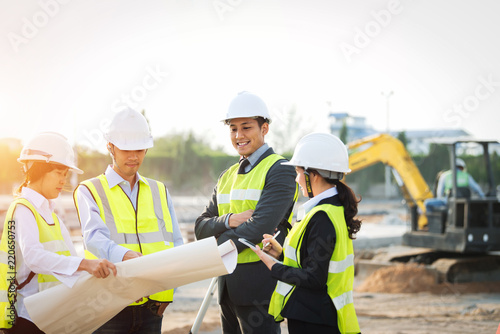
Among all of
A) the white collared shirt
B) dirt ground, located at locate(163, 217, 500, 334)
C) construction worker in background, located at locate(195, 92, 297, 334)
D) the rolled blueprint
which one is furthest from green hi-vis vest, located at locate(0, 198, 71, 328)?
dirt ground, located at locate(163, 217, 500, 334)

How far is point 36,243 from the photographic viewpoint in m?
2.96

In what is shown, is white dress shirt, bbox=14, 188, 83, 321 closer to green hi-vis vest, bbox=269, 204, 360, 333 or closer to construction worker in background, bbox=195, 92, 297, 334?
construction worker in background, bbox=195, 92, 297, 334

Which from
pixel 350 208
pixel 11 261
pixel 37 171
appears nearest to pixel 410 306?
pixel 350 208

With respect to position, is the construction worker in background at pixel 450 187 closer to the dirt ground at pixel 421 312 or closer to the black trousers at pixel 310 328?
the dirt ground at pixel 421 312

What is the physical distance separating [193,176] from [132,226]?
1297 inches

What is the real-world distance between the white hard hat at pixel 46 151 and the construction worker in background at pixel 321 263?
127 centimetres

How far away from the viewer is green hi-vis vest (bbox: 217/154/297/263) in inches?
138

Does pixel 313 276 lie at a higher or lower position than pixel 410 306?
higher

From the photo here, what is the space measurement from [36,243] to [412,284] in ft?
29.3

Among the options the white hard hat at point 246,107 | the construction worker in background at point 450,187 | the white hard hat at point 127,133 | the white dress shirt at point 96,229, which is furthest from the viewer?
the construction worker in background at point 450,187

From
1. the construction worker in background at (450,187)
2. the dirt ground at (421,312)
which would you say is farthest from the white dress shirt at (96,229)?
the construction worker in background at (450,187)

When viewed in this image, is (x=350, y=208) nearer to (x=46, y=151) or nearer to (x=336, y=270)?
(x=336, y=270)

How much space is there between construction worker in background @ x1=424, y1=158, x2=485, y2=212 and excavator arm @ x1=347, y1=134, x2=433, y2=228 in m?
0.50

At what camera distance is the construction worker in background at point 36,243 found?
293 cm
